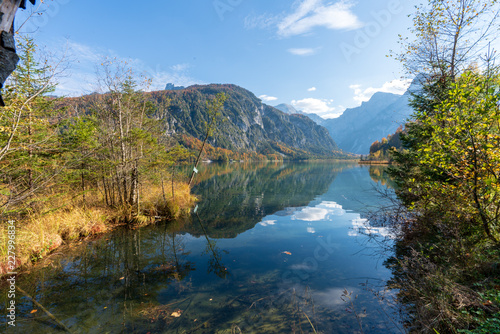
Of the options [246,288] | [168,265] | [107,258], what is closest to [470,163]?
[246,288]

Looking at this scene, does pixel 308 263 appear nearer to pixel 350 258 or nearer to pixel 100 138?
pixel 350 258

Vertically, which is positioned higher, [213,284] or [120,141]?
[120,141]

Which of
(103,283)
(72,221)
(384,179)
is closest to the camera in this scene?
(103,283)

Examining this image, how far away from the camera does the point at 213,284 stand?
6.91 metres

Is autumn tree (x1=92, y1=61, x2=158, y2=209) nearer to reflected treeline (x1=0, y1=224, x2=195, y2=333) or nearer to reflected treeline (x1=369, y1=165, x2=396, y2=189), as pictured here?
reflected treeline (x1=0, y1=224, x2=195, y2=333)

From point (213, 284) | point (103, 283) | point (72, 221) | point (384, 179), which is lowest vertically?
point (384, 179)

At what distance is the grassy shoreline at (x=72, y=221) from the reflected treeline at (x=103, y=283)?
0.70m

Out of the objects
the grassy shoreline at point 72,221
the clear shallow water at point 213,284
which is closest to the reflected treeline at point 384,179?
the clear shallow water at point 213,284

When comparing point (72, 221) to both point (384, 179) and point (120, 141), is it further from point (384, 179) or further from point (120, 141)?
point (384, 179)

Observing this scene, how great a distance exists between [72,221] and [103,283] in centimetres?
527

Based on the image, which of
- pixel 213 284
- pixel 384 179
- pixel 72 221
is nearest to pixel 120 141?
pixel 72 221

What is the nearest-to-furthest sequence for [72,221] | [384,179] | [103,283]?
1. [103,283]
2. [72,221]
3. [384,179]

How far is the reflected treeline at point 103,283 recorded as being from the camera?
5.13 m

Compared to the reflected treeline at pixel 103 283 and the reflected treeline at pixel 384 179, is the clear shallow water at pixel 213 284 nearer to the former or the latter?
the reflected treeline at pixel 103 283
